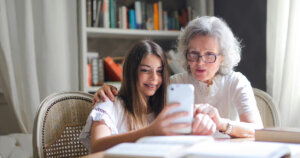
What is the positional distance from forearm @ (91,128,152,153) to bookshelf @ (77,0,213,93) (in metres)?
1.64

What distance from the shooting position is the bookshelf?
8.82 ft

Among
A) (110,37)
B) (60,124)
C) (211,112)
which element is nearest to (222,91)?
(211,112)

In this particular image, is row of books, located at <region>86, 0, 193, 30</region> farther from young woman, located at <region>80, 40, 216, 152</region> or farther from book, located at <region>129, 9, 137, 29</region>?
young woman, located at <region>80, 40, 216, 152</region>

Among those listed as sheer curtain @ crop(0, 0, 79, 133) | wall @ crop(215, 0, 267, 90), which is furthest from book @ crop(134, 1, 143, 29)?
wall @ crop(215, 0, 267, 90)

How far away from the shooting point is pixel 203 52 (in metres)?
1.47

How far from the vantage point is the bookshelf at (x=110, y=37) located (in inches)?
106

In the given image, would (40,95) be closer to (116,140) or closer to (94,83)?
(94,83)

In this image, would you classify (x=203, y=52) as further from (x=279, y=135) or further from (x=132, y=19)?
(x=132, y=19)

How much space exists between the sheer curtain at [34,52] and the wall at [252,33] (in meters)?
1.29

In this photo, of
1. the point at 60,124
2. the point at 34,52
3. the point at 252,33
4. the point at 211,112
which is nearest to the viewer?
the point at 211,112

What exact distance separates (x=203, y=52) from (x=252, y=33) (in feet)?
4.70

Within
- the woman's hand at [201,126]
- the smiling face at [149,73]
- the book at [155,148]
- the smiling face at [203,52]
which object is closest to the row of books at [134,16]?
the smiling face at [203,52]

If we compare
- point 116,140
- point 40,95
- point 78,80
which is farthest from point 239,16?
point 116,140

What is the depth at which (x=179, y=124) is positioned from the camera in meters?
0.90
